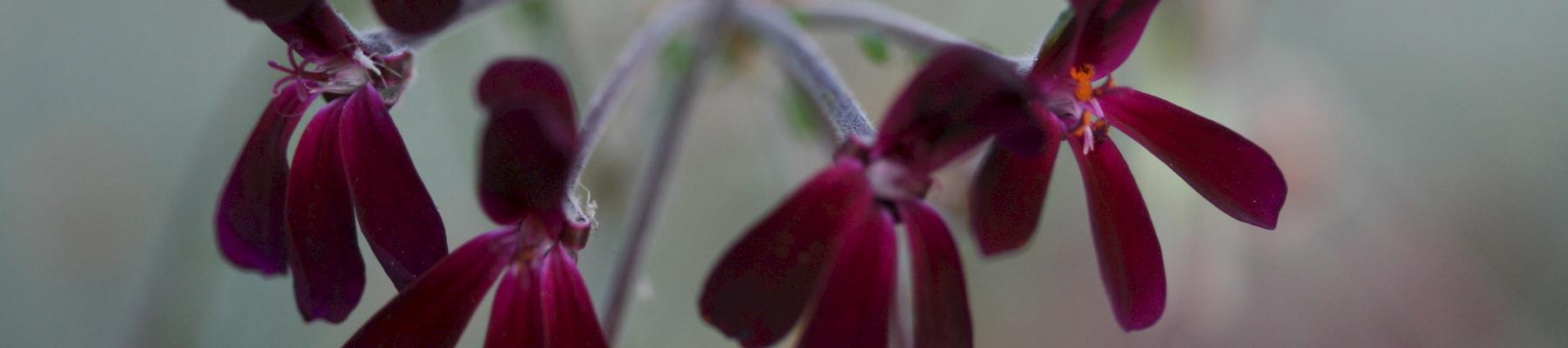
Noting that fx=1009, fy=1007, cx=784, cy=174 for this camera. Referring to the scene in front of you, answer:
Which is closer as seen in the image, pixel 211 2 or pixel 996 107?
pixel 996 107

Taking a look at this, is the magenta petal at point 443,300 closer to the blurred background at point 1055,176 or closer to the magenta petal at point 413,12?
the magenta petal at point 413,12

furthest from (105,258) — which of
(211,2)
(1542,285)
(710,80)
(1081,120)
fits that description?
(1542,285)

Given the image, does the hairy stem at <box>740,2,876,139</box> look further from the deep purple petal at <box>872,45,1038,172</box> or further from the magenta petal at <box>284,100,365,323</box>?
the magenta petal at <box>284,100,365,323</box>

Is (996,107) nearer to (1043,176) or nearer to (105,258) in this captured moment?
(1043,176)

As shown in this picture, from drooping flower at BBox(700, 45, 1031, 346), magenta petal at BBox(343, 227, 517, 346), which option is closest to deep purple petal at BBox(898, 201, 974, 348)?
drooping flower at BBox(700, 45, 1031, 346)

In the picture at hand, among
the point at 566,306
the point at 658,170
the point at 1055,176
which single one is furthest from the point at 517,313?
the point at 1055,176

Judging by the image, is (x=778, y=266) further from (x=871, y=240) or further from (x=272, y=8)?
(x=272, y=8)

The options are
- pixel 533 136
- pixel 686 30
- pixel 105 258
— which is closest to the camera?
pixel 533 136

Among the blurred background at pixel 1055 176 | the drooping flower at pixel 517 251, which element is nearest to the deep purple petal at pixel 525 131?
the drooping flower at pixel 517 251
